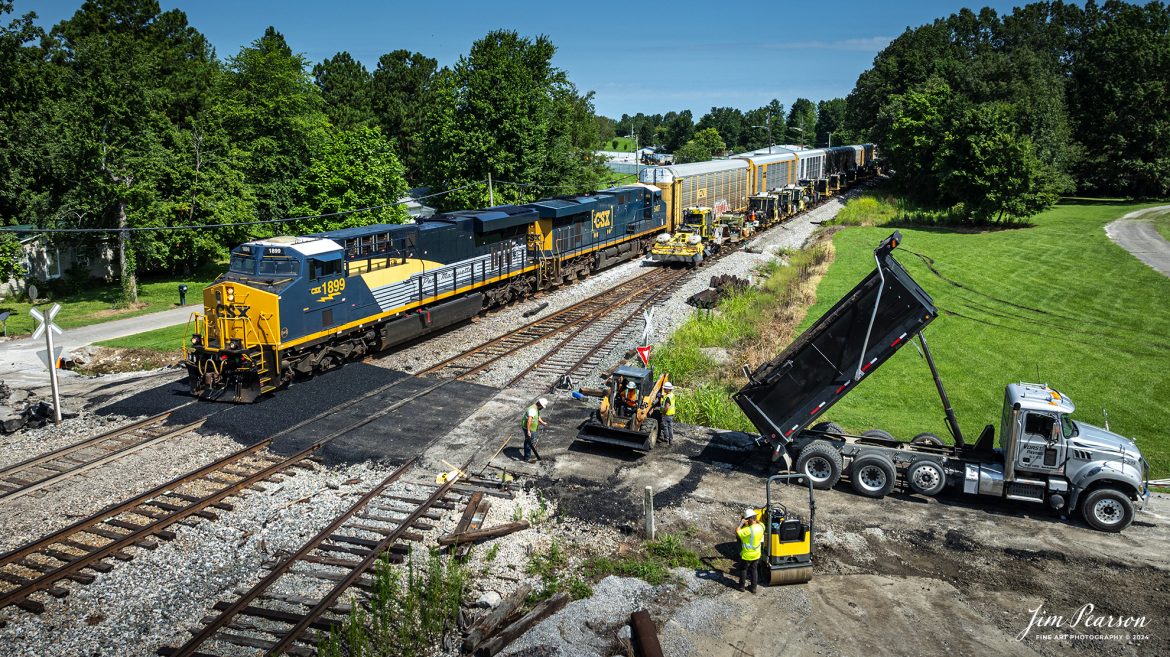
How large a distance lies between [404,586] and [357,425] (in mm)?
6758

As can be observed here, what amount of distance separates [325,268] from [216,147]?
2153 centimetres

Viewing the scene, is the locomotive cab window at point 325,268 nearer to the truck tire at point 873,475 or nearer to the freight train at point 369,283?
the freight train at point 369,283

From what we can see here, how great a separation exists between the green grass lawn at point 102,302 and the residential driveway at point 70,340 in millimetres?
1122

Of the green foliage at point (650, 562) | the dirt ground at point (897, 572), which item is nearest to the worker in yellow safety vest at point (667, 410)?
the dirt ground at point (897, 572)

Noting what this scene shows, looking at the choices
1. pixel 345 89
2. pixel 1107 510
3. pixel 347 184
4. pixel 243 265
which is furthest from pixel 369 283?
pixel 345 89

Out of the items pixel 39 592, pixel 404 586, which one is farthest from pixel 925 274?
pixel 39 592

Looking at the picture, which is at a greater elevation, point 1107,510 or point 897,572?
point 1107,510

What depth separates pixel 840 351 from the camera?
46.1 feet

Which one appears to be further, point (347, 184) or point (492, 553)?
point (347, 184)

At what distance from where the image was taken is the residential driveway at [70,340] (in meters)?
22.4

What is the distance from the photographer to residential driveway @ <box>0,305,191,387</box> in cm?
2236

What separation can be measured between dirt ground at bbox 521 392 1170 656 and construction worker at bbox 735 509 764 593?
284mm

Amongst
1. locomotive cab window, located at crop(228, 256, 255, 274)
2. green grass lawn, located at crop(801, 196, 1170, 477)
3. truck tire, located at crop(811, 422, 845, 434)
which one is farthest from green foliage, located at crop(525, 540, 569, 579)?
locomotive cab window, located at crop(228, 256, 255, 274)

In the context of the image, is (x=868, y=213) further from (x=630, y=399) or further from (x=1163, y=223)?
(x=630, y=399)
